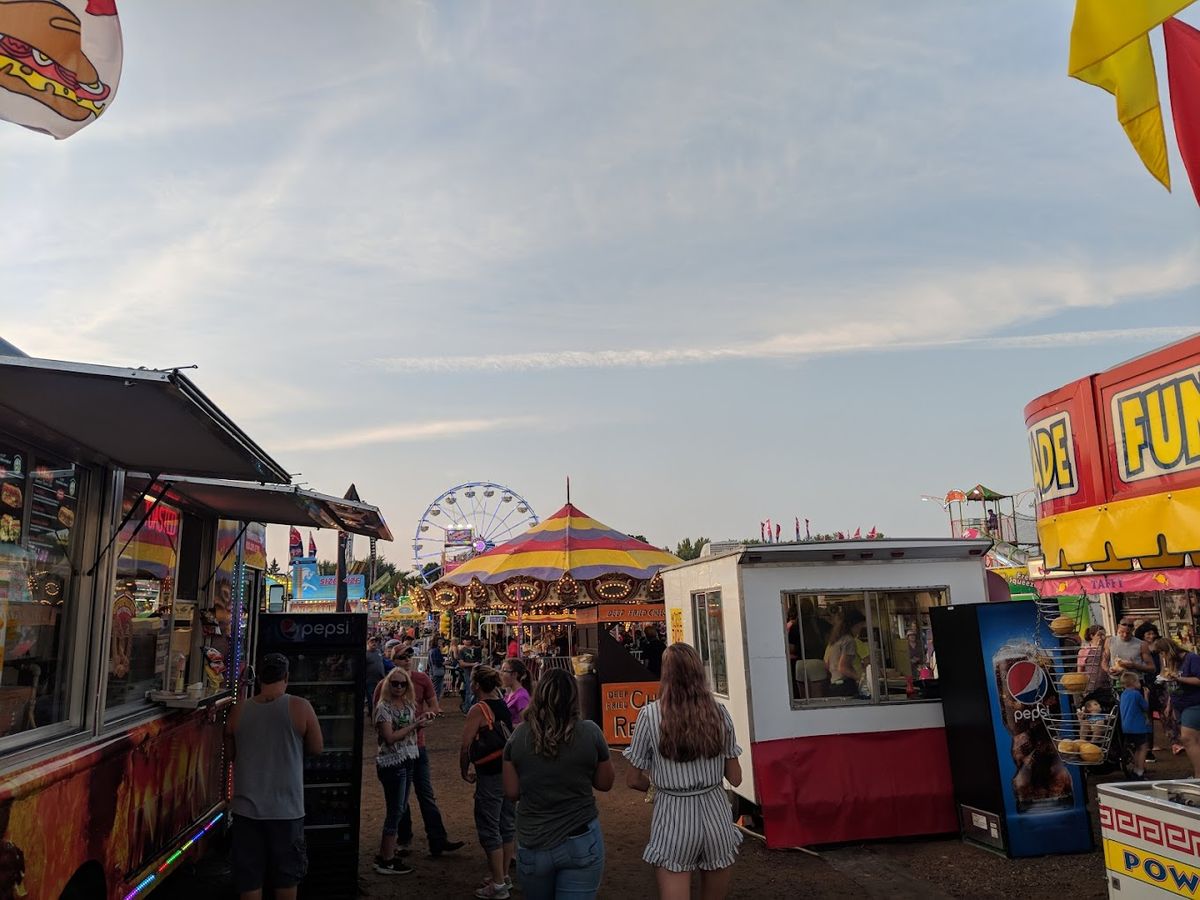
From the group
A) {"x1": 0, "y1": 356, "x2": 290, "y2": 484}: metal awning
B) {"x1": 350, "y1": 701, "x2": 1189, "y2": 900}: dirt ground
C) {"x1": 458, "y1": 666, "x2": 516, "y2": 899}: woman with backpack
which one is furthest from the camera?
{"x1": 350, "y1": 701, "x2": 1189, "y2": 900}: dirt ground

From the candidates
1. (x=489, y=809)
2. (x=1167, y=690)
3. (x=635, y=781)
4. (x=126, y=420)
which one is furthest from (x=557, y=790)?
(x=1167, y=690)

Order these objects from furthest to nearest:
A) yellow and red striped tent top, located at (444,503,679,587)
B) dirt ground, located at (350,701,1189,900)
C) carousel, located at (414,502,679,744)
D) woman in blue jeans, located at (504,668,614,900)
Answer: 1. yellow and red striped tent top, located at (444,503,679,587)
2. carousel, located at (414,502,679,744)
3. dirt ground, located at (350,701,1189,900)
4. woman in blue jeans, located at (504,668,614,900)

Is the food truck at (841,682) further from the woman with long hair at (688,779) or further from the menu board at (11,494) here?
the menu board at (11,494)

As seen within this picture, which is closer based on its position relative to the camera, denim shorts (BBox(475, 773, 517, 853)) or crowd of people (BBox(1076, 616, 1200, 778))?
denim shorts (BBox(475, 773, 517, 853))

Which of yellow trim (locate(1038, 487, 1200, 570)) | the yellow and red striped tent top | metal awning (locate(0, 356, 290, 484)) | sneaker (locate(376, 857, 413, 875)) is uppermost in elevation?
the yellow and red striped tent top

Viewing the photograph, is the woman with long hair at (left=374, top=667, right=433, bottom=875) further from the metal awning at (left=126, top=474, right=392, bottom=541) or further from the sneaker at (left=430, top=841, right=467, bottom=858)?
the metal awning at (left=126, top=474, right=392, bottom=541)

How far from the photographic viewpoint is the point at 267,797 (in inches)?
186

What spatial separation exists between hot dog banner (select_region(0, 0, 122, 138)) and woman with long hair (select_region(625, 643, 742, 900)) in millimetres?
4191

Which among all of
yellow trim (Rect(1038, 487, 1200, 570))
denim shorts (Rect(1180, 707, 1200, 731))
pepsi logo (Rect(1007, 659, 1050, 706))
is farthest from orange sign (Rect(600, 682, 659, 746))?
yellow trim (Rect(1038, 487, 1200, 570))

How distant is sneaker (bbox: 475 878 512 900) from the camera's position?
5.90m

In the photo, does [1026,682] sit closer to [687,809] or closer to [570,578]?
[687,809]

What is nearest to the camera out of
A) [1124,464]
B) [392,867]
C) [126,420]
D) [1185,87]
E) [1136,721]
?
[1185,87]

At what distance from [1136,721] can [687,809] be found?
24.5 feet

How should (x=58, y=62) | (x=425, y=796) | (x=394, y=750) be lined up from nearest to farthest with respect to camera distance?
1. (x=58, y=62)
2. (x=394, y=750)
3. (x=425, y=796)
